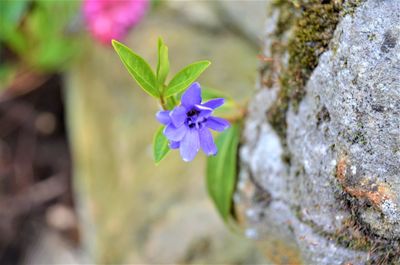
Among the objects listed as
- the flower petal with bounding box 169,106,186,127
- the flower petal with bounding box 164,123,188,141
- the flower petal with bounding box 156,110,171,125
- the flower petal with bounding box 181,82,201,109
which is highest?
the flower petal with bounding box 181,82,201,109

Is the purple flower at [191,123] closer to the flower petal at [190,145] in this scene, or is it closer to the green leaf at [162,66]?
the flower petal at [190,145]

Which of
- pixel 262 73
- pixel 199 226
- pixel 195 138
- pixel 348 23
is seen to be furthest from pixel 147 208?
pixel 348 23

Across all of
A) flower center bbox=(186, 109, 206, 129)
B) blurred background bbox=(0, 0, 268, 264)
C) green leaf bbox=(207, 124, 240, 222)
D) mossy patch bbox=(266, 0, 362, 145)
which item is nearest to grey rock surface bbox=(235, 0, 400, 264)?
mossy patch bbox=(266, 0, 362, 145)

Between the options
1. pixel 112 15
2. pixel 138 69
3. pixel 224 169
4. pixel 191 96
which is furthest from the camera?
pixel 112 15

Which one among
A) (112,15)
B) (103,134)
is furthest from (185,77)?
(103,134)

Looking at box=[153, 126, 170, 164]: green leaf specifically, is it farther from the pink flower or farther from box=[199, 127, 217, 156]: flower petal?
the pink flower

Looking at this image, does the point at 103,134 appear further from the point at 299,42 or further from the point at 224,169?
the point at 299,42

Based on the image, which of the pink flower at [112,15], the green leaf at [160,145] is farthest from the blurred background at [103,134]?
the green leaf at [160,145]
